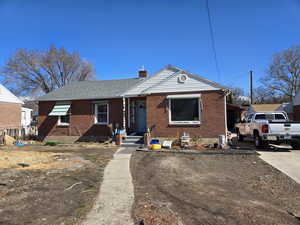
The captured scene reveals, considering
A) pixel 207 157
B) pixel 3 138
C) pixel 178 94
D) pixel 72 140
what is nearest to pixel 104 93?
pixel 72 140

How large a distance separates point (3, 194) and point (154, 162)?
5.07 m

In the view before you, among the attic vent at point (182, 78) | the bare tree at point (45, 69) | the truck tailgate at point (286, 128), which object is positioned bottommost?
the truck tailgate at point (286, 128)

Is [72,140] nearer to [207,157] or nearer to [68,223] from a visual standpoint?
[207,157]

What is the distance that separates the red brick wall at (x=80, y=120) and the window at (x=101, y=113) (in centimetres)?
31

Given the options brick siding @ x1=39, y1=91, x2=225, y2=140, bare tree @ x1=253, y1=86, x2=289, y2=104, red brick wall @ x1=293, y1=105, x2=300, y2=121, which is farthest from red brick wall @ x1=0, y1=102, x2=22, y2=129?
bare tree @ x1=253, y1=86, x2=289, y2=104

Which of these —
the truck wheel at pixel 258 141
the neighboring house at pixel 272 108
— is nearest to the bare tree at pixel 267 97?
the neighboring house at pixel 272 108

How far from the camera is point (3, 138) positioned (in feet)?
47.0

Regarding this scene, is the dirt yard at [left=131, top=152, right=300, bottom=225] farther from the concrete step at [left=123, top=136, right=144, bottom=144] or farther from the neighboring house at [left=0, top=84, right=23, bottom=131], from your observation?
the neighboring house at [left=0, top=84, right=23, bottom=131]

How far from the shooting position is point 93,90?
1608 cm

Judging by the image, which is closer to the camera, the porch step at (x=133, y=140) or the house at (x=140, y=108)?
the house at (x=140, y=108)

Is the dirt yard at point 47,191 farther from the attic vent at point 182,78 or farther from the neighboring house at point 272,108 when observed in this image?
the neighboring house at point 272,108

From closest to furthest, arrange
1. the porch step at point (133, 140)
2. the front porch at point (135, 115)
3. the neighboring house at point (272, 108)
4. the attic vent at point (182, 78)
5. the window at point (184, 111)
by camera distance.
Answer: the window at point (184, 111) < the attic vent at point (182, 78) < the porch step at point (133, 140) < the front porch at point (135, 115) < the neighboring house at point (272, 108)

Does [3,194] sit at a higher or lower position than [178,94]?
lower

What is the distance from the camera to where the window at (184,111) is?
Answer: 482 inches
